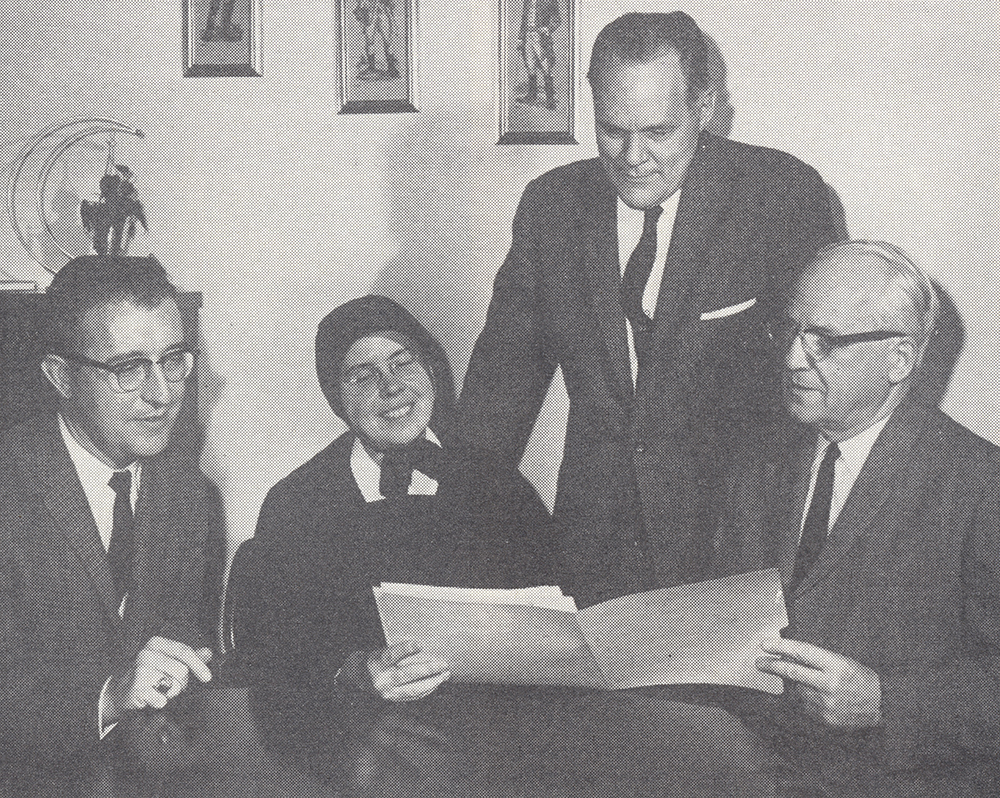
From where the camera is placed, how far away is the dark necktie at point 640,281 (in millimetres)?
2096

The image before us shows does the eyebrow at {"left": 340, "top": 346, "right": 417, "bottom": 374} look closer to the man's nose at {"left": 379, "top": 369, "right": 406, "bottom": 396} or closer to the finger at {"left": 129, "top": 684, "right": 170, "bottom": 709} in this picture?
the man's nose at {"left": 379, "top": 369, "right": 406, "bottom": 396}

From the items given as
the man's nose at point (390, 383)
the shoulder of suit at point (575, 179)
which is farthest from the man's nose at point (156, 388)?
the shoulder of suit at point (575, 179)

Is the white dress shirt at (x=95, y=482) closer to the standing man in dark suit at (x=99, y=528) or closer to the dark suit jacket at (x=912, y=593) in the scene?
the standing man in dark suit at (x=99, y=528)

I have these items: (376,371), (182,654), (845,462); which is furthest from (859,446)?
(182,654)

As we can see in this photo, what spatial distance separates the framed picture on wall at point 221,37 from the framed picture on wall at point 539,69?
1.47 ft

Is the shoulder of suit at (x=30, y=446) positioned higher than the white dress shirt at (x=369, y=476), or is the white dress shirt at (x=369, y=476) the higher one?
the shoulder of suit at (x=30, y=446)

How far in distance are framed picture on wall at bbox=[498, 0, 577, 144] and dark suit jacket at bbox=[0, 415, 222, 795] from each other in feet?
2.94

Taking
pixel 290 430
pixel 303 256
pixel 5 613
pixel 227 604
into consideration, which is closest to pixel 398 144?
pixel 303 256

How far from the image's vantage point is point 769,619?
194 centimetres

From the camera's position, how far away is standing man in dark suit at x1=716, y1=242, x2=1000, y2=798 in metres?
1.86

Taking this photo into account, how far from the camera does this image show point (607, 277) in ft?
6.95

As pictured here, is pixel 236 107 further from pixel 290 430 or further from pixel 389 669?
pixel 389 669

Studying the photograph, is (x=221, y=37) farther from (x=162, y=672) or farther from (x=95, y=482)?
(x=162, y=672)

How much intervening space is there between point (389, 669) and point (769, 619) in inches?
24.8
